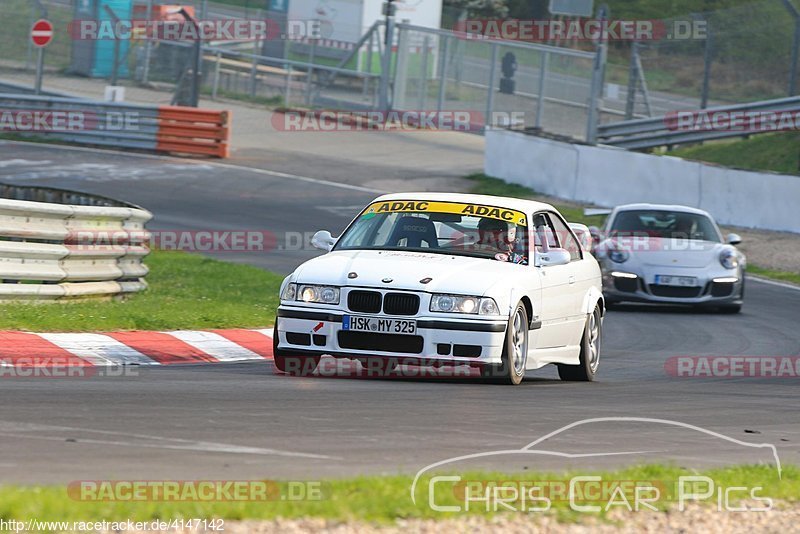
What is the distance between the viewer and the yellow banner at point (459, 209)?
33.9 ft

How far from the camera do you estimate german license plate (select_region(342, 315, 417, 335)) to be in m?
9.14

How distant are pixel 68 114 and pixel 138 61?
6.47 m

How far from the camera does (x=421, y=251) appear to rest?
9.97 meters

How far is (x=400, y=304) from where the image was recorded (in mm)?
9195

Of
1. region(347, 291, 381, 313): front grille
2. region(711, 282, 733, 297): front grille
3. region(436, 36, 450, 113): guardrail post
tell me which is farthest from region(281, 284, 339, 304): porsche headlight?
region(436, 36, 450, 113): guardrail post

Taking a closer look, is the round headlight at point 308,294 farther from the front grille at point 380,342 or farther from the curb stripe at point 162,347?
the curb stripe at point 162,347

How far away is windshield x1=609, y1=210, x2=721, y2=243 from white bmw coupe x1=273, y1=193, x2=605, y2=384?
706cm

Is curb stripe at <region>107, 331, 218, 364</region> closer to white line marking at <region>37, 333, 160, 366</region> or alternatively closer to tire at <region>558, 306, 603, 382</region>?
white line marking at <region>37, 333, 160, 366</region>

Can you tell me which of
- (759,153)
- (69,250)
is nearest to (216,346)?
(69,250)

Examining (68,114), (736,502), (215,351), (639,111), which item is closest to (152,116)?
(68,114)

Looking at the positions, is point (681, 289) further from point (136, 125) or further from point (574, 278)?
point (136, 125)

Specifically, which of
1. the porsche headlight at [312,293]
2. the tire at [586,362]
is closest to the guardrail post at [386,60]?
the tire at [586,362]

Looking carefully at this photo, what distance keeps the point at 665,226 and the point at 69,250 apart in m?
8.28

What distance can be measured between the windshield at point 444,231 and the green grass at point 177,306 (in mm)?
2159
